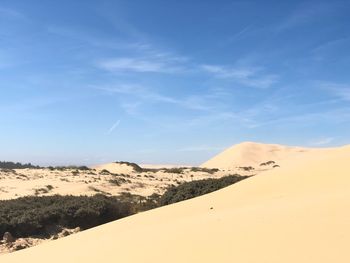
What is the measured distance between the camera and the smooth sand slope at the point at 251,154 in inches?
2618

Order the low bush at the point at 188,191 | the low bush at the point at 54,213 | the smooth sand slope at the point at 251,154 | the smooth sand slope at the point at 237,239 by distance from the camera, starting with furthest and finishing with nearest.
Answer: the smooth sand slope at the point at 251,154
the low bush at the point at 188,191
the low bush at the point at 54,213
the smooth sand slope at the point at 237,239

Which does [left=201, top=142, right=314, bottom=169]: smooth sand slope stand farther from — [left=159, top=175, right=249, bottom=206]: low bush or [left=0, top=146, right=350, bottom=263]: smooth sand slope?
[left=0, top=146, right=350, bottom=263]: smooth sand slope

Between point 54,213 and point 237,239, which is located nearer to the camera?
point 237,239

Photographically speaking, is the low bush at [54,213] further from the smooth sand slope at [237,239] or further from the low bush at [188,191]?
the smooth sand slope at [237,239]

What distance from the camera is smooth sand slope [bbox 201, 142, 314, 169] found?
66500mm

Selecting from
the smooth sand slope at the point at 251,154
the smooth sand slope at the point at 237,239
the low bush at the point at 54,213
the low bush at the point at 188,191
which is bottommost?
the smooth sand slope at the point at 237,239

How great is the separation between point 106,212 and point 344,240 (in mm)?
13361

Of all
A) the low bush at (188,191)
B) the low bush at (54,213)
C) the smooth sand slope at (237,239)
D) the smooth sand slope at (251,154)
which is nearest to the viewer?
the smooth sand slope at (237,239)

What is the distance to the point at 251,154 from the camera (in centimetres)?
7156

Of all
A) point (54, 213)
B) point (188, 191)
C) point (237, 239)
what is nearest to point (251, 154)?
point (188, 191)

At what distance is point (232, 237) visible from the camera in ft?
21.9

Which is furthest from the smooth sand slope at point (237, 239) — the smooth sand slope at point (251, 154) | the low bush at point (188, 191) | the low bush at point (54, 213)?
the smooth sand slope at point (251, 154)

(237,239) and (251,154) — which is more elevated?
(251,154)

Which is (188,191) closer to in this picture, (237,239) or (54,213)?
(54,213)
